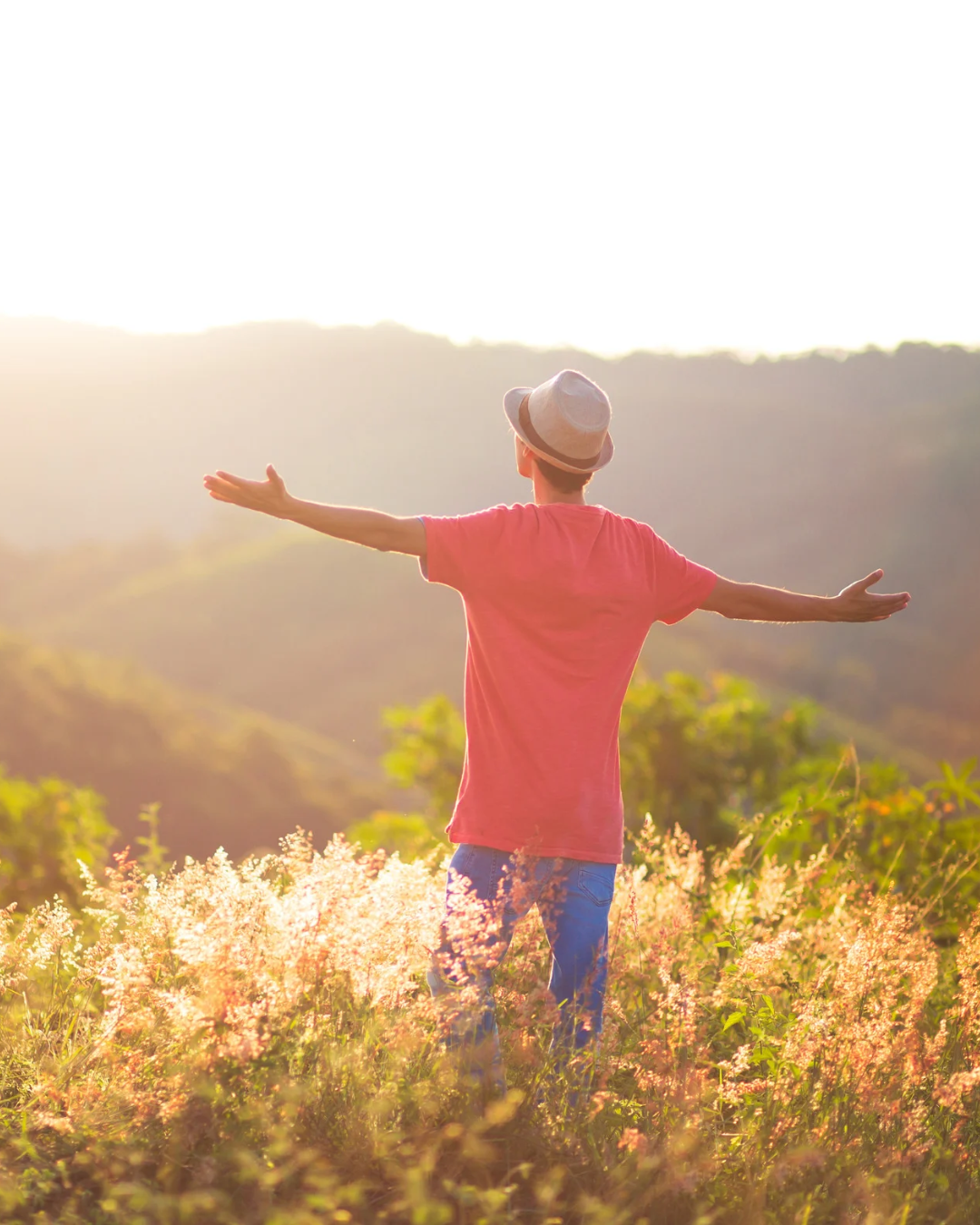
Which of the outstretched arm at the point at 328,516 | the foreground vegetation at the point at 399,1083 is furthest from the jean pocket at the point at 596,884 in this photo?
the outstretched arm at the point at 328,516


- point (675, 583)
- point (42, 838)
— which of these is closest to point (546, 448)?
point (675, 583)

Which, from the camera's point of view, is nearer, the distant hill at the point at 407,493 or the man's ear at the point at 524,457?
the man's ear at the point at 524,457

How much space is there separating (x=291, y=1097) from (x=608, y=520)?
5.05 feet

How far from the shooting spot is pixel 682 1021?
270cm

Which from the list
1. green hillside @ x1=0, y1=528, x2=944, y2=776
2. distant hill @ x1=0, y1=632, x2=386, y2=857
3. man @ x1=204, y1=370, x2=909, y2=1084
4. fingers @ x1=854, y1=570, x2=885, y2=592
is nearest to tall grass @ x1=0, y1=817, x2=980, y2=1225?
man @ x1=204, y1=370, x2=909, y2=1084

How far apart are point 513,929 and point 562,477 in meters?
1.15

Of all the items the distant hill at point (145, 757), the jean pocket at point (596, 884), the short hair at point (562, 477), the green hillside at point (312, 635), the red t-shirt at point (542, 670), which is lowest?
the green hillside at point (312, 635)

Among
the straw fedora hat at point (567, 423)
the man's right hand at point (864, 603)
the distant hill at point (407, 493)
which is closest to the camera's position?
the straw fedora hat at point (567, 423)

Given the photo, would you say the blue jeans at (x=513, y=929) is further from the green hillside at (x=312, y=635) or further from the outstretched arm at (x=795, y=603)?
the green hillside at (x=312, y=635)

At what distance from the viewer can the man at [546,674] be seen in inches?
102

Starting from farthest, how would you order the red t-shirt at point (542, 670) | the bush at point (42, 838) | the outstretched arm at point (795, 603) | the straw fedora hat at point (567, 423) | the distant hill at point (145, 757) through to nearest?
the distant hill at point (145, 757)
the bush at point (42, 838)
the outstretched arm at point (795, 603)
the straw fedora hat at point (567, 423)
the red t-shirt at point (542, 670)

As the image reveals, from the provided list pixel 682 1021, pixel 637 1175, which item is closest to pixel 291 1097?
pixel 637 1175

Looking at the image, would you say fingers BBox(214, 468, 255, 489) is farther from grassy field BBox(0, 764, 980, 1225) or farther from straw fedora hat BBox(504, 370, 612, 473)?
grassy field BBox(0, 764, 980, 1225)

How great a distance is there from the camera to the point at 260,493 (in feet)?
8.36
